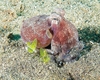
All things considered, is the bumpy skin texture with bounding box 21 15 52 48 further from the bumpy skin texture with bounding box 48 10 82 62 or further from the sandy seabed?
the sandy seabed

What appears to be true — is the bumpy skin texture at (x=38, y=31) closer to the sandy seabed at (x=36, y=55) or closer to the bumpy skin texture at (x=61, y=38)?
the bumpy skin texture at (x=61, y=38)

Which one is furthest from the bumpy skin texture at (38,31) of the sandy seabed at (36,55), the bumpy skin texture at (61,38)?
the sandy seabed at (36,55)

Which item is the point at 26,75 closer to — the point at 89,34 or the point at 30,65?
the point at 30,65

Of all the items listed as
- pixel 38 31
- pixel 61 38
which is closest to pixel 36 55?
pixel 38 31

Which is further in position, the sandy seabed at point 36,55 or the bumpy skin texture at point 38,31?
the bumpy skin texture at point 38,31

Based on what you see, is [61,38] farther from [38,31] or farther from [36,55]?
[36,55]

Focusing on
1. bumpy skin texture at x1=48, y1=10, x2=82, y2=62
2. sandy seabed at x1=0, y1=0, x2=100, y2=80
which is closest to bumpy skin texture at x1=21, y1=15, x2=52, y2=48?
bumpy skin texture at x1=48, y1=10, x2=82, y2=62
